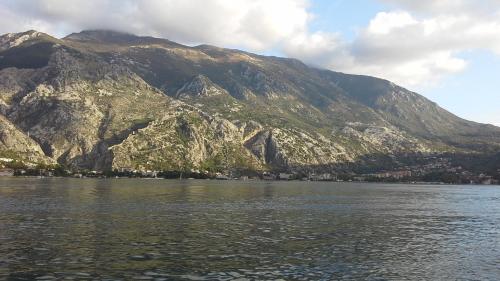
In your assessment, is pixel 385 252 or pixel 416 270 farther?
pixel 385 252

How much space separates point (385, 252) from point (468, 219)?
72260 millimetres

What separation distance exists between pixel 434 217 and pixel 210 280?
104 metres

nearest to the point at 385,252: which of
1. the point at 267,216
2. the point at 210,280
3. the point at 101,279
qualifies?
the point at 210,280

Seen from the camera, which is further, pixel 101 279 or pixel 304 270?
pixel 304 270

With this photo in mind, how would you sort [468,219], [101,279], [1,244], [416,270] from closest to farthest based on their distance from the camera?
[101,279] → [416,270] → [1,244] → [468,219]

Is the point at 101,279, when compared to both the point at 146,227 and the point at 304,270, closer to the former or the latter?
the point at 304,270

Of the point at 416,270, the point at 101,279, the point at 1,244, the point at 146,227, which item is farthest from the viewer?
the point at 146,227

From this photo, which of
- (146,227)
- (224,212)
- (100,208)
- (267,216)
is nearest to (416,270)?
(146,227)

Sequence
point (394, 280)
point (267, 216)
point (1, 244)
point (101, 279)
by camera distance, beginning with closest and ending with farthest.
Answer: point (101, 279)
point (394, 280)
point (1, 244)
point (267, 216)

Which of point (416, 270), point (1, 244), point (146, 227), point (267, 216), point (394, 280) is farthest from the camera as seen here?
point (267, 216)

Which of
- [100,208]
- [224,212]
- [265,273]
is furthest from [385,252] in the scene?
[100,208]

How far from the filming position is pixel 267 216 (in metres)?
124

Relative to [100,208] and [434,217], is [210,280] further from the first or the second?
[434,217]

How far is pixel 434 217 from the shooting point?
13762 cm
